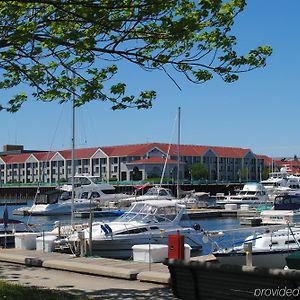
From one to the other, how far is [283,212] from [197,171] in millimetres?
97282

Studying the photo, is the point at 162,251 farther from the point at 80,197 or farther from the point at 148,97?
the point at 80,197

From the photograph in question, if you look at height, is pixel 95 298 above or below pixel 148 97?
below

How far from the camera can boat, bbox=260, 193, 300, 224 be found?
48312 mm

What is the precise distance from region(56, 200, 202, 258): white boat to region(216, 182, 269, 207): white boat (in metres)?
42.4

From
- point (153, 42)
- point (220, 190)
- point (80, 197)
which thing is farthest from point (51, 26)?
point (220, 190)

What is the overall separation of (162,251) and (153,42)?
9.48 meters

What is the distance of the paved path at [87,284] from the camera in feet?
42.8

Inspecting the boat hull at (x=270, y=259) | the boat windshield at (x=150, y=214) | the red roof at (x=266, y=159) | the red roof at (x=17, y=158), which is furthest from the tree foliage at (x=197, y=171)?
the boat hull at (x=270, y=259)

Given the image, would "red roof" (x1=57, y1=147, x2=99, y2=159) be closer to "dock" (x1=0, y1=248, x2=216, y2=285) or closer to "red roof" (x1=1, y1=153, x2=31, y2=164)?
"red roof" (x1=1, y1=153, x2=31, y2=164)

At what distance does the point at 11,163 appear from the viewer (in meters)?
177

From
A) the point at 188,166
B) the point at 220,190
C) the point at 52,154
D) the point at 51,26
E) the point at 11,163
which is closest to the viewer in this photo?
the point at 51,26

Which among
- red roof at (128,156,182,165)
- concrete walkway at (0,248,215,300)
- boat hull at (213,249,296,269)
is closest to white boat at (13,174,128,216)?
red roof at (128,156,182,165)

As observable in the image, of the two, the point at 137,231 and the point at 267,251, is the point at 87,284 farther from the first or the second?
the point at 137,231

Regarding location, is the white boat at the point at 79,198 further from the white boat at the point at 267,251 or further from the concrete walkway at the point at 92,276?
the concrete walkway at the point at 92,276
